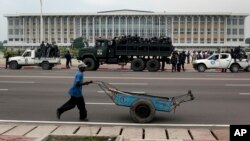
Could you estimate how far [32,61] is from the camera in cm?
3456

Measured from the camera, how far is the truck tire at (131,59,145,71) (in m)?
32.4

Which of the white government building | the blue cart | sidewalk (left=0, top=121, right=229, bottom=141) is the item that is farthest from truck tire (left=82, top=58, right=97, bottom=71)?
the white government building

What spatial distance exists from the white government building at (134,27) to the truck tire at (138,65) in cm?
9352

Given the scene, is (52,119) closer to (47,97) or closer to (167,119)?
(167,119)

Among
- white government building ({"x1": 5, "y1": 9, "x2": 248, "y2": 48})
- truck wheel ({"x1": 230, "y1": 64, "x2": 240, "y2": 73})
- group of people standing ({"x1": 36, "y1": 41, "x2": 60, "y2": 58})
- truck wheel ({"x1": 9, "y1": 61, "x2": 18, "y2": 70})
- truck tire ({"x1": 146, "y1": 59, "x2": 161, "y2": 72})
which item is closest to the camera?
truck wheel ({"x1": 230, "y1": 64, "x2": 240, "y2": 73})

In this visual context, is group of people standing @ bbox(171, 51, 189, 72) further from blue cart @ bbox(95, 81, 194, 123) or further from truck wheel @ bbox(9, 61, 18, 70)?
blue cart @ bbox(95, 81, 194, 123)

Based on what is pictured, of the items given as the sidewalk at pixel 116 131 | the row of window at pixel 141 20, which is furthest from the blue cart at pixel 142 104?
the row of window at pixel 141 20

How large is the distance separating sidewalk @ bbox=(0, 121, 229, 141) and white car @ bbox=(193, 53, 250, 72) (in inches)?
904

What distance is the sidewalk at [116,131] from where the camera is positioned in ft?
27.6

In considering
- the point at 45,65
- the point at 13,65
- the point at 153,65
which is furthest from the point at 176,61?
the point at 13,65

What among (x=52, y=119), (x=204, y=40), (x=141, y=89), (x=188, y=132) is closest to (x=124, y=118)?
(x=52, y=119)

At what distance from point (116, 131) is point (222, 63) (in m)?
24.1

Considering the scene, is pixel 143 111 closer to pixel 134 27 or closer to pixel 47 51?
pixel 47 51

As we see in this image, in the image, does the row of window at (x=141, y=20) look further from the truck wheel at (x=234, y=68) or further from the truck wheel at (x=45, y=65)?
the truck wheel at (x=234, y=68)
